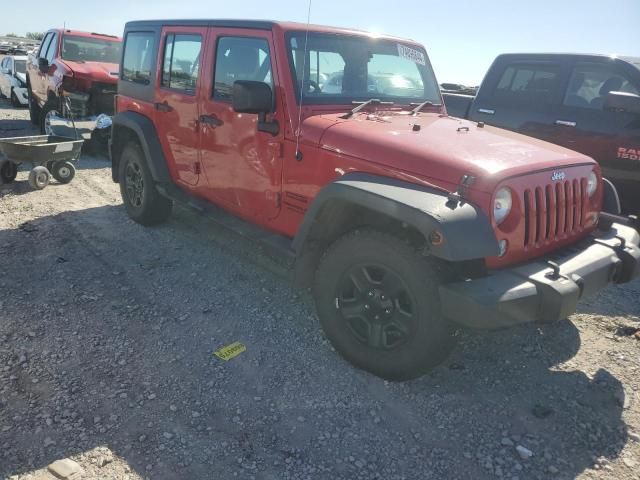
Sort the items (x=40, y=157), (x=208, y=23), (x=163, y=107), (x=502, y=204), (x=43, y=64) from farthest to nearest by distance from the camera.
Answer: (x=43, y=64) → (x=40, y=157) → (x=163, y=107) → (x=208, y=23) → (x=502, y=204)

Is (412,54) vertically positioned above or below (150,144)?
above

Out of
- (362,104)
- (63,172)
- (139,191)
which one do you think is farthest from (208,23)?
(63,172)

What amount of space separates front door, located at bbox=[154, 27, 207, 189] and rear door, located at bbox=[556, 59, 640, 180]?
3.65m

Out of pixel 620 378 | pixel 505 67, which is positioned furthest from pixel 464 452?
pixel 505 67

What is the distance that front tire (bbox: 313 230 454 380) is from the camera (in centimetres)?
269

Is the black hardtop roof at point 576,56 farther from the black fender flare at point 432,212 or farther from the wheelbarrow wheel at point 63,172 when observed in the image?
the wheelbarrow wheel at point 63,172

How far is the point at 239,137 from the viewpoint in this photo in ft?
12.4

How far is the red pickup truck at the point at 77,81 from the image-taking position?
26.8ft

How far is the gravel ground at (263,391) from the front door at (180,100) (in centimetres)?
98

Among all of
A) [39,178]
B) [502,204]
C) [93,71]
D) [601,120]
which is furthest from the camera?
[93,71]

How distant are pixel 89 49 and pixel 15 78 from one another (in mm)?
5461

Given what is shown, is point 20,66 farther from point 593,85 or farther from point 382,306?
point 382,306

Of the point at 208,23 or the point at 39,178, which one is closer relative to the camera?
the point at 208,23

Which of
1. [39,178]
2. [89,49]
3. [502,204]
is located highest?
[89,49]
